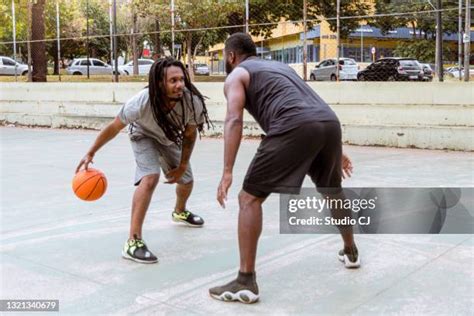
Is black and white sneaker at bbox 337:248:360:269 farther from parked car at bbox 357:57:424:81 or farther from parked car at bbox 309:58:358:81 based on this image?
parked car at bbox 357:57:424:81

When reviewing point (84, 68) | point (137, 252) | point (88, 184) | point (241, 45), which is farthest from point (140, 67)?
point (241, 45)

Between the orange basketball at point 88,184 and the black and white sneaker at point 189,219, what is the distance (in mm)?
878

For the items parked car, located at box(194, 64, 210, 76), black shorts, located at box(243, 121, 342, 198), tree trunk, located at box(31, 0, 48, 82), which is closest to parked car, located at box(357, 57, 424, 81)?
tree trunk, located at box(31, 0, 48, 82)

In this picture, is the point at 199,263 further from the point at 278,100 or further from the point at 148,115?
the point at 278,100

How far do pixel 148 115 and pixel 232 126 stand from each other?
1.18m

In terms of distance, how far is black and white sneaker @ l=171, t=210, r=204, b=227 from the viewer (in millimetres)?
5582

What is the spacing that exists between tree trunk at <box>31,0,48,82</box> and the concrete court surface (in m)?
15.7

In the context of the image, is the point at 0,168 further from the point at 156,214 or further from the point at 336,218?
the point at 336,218

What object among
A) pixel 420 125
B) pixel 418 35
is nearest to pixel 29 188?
pixel 420 125

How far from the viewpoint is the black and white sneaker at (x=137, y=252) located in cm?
451

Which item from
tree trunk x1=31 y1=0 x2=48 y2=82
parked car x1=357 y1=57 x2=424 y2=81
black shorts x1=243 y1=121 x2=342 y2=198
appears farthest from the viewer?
tree trunk x1=31 y1=0 x2=48 y2=82

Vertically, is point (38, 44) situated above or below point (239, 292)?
above

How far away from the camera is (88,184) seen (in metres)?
4.93

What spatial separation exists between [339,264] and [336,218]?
15.4 inches
